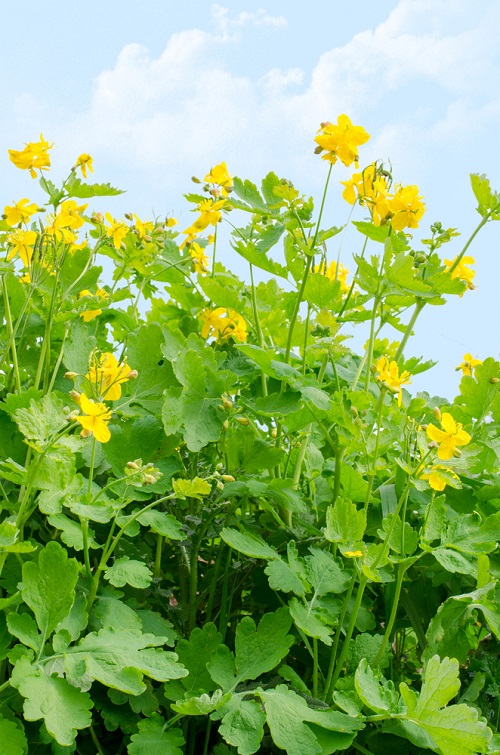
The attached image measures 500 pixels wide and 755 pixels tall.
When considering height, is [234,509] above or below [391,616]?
above

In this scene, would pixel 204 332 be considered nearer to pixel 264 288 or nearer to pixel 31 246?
pixel 264 288

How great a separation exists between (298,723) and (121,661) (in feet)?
1.01

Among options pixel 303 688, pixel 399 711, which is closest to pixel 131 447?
pixel 303 688

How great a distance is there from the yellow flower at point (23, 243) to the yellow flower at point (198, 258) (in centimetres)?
42

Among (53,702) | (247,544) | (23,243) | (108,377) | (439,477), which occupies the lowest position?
(53,702)

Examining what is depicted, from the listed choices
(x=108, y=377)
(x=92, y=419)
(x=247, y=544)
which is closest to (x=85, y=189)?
(x=108, y=377)

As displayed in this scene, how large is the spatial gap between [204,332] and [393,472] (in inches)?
23.0

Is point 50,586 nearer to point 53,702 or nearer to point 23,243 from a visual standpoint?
point 53,702

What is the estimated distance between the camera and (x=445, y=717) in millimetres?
1229

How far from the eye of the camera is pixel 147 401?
63.5 inches

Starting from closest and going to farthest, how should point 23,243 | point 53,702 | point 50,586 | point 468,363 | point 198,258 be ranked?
point 53,702
point 50,586
point 23,243
point 198,258
point 468,363

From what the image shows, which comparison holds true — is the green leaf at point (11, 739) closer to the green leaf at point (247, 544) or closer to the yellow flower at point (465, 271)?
the green leaf at point (247, 544)

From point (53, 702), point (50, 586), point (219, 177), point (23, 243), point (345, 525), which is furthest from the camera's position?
point (219, 177)

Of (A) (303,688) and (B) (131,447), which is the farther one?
(B) (131,447)
